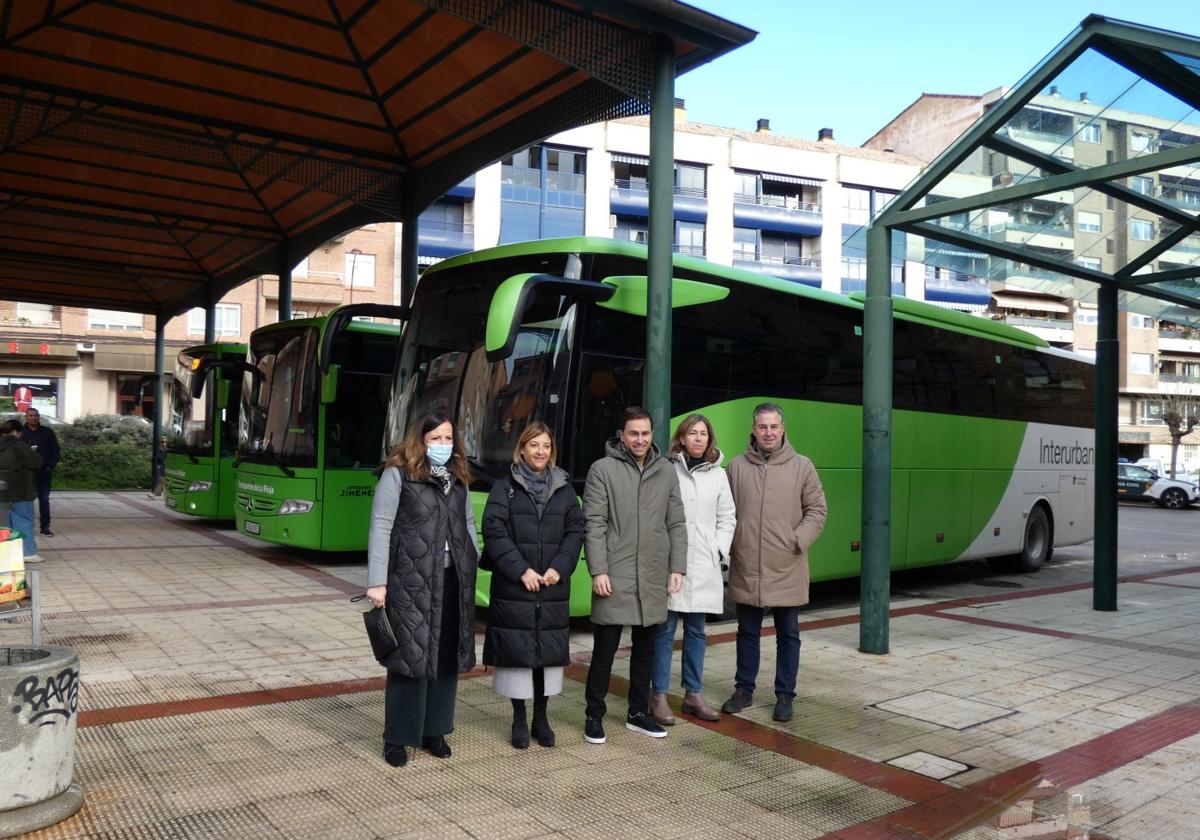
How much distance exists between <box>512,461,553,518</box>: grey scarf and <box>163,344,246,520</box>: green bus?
449 inches

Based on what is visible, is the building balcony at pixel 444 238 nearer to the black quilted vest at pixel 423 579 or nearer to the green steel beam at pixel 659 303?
the green steel beam at pixel 659 303

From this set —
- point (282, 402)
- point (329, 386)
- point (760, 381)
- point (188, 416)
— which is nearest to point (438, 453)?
point (760, 381)

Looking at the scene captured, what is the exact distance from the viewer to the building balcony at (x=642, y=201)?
1799 inches

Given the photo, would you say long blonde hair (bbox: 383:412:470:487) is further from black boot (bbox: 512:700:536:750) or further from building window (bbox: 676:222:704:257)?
building window (bbox: 676:222:704:257)

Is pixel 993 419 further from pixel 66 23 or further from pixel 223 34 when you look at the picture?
pixel 66 23

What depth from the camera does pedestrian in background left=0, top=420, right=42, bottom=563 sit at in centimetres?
1191

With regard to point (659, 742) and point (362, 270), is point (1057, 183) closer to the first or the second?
point (659, 742)

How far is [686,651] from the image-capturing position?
6090 millimetres

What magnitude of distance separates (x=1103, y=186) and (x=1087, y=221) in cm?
65

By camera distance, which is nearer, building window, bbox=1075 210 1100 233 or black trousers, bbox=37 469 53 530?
building window, bbox=1075 210 1100 233

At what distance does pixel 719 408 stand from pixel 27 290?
20195 millimetres

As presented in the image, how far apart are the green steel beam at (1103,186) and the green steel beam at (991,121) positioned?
0.48 feet

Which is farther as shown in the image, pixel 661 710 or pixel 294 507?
pixel 294 507

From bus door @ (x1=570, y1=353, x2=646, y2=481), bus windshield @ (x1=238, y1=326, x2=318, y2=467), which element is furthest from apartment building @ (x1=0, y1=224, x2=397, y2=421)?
bus door @ (x1=570, y1=353, x2=646, y2=481)
